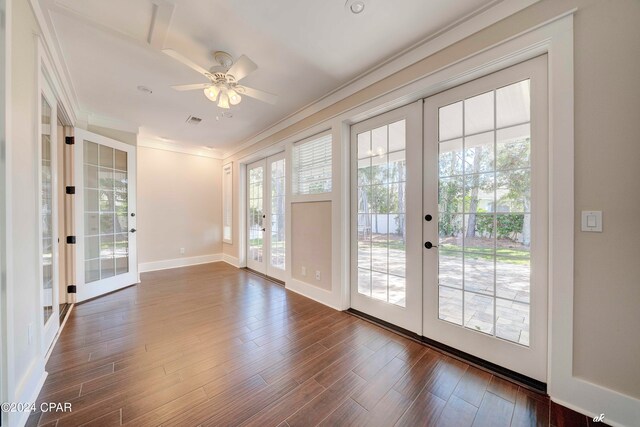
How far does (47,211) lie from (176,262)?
3.32m

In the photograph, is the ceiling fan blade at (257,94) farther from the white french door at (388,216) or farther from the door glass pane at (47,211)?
the door glass pane at (47,211)

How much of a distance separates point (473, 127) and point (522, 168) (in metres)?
0.49

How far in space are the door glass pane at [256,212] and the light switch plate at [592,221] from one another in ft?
14.2

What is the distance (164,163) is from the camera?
5.11m

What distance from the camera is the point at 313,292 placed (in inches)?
133

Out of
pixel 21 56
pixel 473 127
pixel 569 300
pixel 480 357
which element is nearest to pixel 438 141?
pixel 473 127

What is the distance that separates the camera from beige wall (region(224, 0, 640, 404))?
134 cm

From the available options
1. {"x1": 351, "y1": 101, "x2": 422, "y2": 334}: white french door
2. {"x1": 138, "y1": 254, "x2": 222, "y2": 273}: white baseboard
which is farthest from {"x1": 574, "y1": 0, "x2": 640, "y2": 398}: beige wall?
{"x1": 138, "y1": 254, "x2": 222, "y2": 273}: white baseboard

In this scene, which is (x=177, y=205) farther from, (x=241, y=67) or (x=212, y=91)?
(x=241, y=67)

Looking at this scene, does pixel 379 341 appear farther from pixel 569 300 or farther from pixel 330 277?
pixel 569 300

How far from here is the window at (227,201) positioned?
18.7ft

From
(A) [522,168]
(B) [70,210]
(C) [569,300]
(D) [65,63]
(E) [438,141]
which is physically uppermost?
(D) [65,63]

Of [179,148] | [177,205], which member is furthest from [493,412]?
[179,148]

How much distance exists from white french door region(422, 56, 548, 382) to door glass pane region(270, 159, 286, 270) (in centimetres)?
258
